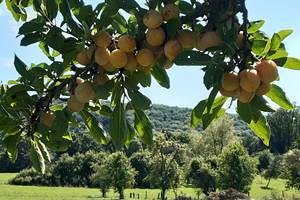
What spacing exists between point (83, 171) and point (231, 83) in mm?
59952

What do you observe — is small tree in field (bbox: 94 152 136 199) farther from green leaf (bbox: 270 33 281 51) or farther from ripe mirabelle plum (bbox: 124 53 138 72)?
green leaf (bbox: 270 33 281 51)

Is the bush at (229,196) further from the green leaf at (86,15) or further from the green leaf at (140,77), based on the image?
the green leaf at (86,15)

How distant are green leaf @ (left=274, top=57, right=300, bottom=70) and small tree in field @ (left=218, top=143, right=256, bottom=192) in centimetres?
3170

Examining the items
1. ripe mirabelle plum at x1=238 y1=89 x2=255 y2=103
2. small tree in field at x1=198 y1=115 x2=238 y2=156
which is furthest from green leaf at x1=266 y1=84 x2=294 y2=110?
small tree in field at x1=198 y1=115 x2=238 y2=156

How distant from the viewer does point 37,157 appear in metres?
2.07

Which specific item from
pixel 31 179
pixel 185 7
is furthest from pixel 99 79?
pixel 31 179

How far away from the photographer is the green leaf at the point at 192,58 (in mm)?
1438

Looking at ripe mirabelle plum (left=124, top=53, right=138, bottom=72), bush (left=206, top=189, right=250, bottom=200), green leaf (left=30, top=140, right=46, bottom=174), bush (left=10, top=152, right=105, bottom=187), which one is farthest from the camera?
bush (left=10, top=152, right=105, bottom=187)

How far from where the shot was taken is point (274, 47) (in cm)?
151

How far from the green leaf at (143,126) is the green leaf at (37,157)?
0.49 metres

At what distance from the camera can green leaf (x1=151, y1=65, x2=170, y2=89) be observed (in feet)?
6.16

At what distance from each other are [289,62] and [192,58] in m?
0.35

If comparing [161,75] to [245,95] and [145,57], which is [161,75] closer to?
[145,57]

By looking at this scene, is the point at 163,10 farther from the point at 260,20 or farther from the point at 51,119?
the point at 51,119
